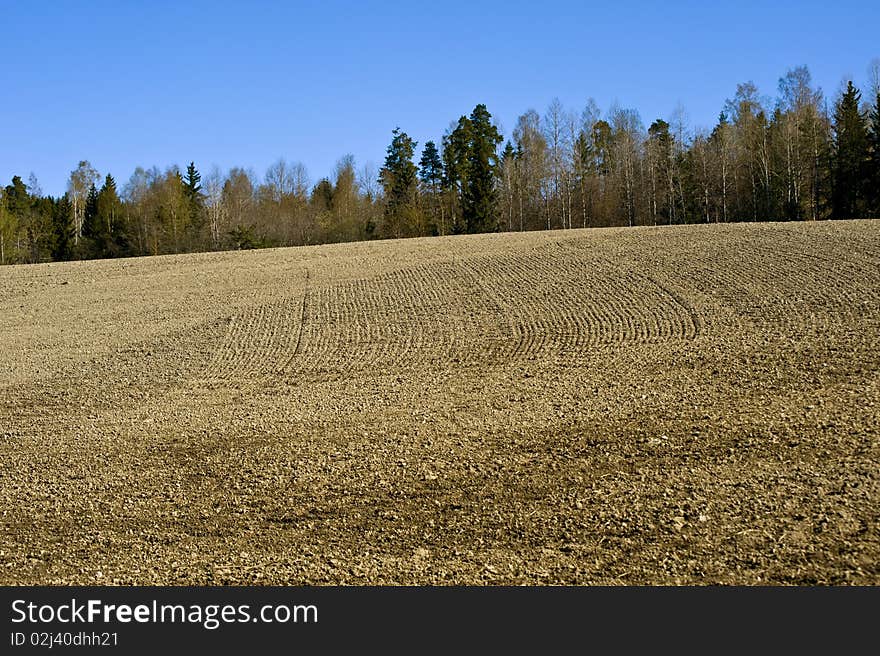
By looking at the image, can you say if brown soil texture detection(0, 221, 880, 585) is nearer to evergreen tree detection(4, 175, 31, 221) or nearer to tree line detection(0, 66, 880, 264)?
tree line detection(0, 66, 880, 264)

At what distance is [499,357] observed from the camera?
2020 centimetres

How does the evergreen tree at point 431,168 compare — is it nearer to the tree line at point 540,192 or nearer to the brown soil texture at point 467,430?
the tree line at point 540,192

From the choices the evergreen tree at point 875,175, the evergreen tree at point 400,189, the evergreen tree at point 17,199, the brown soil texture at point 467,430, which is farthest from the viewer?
the evergreen tree at point 17,199

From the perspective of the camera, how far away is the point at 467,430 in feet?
46.8

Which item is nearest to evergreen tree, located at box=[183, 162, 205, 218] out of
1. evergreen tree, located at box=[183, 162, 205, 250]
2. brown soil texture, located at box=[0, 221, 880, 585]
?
evergreen tree, located at box=[183, 162, 205, 250]

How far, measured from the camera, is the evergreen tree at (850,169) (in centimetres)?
5622

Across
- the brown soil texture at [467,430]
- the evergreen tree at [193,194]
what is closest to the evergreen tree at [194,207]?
the evergreen tree at [193,194]

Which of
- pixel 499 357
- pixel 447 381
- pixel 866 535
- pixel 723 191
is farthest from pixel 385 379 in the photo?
pixel 723 191

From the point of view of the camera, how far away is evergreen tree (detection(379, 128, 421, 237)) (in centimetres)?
6656

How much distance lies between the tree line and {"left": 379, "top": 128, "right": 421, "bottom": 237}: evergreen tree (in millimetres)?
129

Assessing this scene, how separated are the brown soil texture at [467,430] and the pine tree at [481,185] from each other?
3660cm

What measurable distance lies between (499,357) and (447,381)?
235 cm

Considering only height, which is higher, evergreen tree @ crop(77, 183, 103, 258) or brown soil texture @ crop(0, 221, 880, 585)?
evergreen tree @ crop(77, 183, 103, 258)

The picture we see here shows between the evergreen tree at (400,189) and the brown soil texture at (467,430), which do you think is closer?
the brown soil texture at (467,430)
